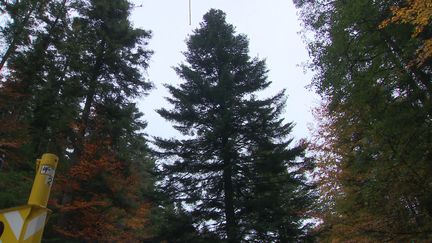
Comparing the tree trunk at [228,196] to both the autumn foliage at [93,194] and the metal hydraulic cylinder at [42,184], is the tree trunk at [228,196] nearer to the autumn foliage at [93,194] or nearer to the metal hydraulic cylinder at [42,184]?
the autumn foliage at [93,194]

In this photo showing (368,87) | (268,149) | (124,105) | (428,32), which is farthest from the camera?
(124,105)

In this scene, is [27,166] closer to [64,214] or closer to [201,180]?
[64,214]

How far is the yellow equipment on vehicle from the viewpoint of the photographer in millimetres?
1807

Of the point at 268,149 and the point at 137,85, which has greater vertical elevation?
the point at 137,85

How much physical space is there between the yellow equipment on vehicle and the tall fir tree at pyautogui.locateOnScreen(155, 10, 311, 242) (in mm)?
11731

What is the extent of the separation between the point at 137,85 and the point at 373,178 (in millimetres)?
12828

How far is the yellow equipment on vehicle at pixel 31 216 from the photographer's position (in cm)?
181

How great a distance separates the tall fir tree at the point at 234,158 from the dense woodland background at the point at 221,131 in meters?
0.06

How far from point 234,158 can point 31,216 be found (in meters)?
13.3

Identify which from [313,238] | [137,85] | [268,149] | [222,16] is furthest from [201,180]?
[222,16]

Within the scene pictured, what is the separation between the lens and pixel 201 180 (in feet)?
49.9

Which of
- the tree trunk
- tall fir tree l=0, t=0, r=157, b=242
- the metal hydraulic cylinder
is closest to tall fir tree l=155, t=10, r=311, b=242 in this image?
the tree trunk

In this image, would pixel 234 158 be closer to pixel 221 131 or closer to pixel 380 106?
pixel 221 131

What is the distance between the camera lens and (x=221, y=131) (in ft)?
49.0
